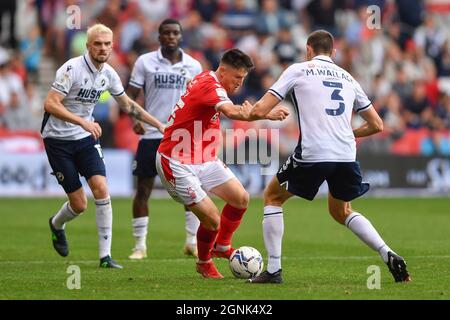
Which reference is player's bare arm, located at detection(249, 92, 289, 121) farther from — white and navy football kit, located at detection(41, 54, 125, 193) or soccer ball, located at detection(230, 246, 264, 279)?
white and navy football kit, located at detection(41, 54, 125, 193)

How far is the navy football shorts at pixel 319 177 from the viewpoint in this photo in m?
9.98

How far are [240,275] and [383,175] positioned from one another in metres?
14.9

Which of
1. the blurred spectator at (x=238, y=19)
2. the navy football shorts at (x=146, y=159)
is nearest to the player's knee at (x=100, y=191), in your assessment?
the navy football shorts at (x=146, y=159)

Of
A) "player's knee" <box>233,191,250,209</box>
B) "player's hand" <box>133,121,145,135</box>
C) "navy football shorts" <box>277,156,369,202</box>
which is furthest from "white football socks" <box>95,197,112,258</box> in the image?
"navy football shorts" <box>277,156,369,202</box>

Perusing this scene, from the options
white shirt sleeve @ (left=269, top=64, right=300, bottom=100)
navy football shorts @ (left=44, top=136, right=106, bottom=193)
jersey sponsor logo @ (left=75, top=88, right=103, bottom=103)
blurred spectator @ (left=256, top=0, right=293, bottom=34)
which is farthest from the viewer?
blurred spectator @ (left=256, top=0, right=293, bottom=34)

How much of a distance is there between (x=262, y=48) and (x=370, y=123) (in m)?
17.6

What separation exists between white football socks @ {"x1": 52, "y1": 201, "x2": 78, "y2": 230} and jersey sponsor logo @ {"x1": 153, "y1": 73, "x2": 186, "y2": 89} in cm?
217

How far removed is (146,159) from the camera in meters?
13.6

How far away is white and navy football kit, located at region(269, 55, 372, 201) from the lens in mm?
9906

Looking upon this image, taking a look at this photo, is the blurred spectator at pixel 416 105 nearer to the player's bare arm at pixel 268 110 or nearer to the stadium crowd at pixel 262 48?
the stadium crowd at pixel 262 48

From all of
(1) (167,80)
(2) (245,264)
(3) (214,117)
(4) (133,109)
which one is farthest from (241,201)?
(1) (167,80)

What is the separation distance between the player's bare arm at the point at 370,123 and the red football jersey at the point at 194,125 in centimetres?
143

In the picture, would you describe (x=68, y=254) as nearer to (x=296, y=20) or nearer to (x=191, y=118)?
(x=191, y=118)
